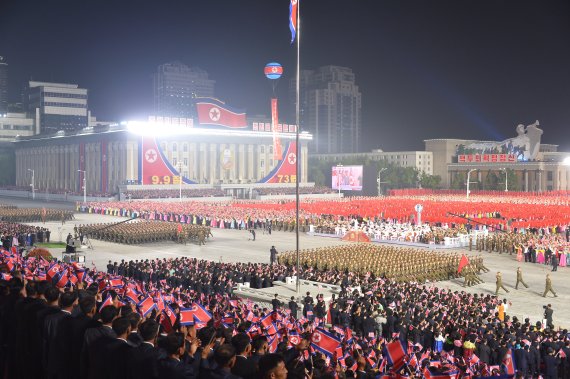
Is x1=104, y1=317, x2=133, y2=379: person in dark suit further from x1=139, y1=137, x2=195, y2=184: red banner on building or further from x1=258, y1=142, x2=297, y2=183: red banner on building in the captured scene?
x1=258, y1=142, x2=297, y2=183: red banner on building

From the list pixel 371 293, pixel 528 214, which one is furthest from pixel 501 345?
pixel 528 214

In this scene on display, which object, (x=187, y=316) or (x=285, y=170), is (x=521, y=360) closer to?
(x=187, y=316)

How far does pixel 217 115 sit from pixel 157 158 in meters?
15.9

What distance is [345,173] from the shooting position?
114m

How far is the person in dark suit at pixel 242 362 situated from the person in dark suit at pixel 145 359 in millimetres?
872

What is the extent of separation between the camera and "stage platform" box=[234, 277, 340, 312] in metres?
25.8

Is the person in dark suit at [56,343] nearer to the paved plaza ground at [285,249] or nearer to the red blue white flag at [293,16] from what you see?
the paved plaza ground at [285,249]

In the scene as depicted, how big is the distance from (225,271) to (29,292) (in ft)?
59.3

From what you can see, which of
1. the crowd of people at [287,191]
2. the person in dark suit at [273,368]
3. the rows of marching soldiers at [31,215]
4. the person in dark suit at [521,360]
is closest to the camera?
the person in dark suit at [273,368]

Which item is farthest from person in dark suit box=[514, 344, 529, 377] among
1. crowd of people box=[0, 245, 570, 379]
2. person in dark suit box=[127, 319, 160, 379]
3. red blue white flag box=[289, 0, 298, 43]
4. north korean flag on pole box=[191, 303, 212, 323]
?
red blue white flag box=[289, 0, 298, 43]

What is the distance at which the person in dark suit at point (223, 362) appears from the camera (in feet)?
21.0

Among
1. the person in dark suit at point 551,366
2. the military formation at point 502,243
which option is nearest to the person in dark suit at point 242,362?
the person in dark suit at point 551,366

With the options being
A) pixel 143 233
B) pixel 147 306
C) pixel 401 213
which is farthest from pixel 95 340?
pixel 401 213

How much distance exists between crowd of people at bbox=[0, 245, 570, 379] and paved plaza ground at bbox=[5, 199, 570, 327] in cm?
613
